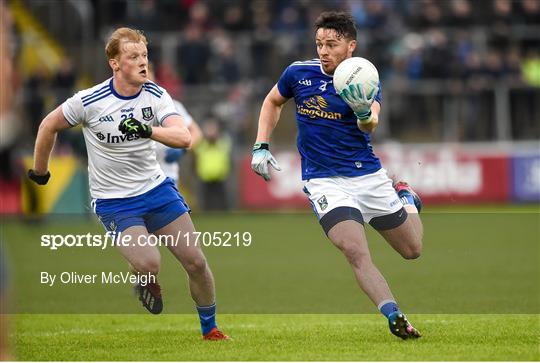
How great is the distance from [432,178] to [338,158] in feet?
54.0

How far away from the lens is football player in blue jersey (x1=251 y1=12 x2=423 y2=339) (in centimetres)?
852

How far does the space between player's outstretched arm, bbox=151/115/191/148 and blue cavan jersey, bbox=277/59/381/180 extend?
3.39ft

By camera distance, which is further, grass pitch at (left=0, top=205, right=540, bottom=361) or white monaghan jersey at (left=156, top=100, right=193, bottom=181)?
white monaghan jersey at (left=156, top=100, right=193, bottom=181)

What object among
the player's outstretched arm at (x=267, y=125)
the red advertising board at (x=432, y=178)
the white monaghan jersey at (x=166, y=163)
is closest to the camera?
the player's outstretched arm at (x=267, y=125)

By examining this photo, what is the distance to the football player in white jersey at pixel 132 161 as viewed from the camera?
852 cm

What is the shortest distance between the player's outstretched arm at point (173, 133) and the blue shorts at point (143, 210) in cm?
61

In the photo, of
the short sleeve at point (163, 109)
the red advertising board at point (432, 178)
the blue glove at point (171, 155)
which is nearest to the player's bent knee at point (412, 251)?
the short sleeve at point (163, 109)

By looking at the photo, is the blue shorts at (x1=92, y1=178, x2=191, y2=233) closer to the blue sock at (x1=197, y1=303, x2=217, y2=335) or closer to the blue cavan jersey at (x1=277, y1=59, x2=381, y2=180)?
the blue sock at (x1=197, y1=303, x2=217, y2=335)

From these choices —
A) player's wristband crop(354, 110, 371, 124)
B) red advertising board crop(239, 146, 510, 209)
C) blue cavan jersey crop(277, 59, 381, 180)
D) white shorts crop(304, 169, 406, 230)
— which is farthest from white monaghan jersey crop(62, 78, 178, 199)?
red advertising board crop(239, 146, 510, 209)

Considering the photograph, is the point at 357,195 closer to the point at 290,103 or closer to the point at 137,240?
the point at 137,240

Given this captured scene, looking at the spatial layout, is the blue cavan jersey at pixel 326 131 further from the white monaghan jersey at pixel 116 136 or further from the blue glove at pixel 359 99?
the white monaghan jersey at pixel 116 136

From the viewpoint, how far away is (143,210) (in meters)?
8.73

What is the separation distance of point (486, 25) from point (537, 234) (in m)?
9.82

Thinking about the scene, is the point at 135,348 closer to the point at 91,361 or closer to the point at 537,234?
the point at 91,361
